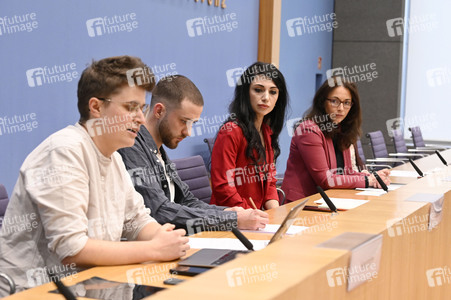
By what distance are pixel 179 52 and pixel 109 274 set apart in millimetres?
3848

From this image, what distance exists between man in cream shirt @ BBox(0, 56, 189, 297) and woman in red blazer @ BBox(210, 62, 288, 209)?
133cm

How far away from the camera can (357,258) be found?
149 centimetres

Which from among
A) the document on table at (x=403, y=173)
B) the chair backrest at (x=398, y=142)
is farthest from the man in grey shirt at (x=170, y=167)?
the chair backrest at (x=398, y=142)

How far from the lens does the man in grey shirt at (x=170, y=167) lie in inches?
99.0

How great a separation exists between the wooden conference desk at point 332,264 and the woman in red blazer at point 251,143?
51 centimetres

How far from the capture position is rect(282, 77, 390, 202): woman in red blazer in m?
3.85

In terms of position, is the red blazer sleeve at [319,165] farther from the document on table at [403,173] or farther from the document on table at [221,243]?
the document on table at [221,243]

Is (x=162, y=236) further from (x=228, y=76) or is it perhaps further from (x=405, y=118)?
(x=405, y=118)

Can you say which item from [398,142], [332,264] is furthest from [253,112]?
[398,142]

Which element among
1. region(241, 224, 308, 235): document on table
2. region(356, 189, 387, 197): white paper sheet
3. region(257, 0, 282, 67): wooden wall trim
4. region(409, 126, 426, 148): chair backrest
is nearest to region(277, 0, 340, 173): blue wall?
region(257, 0, 282, 67): wooden wall trim

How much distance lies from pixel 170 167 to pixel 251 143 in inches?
30.5

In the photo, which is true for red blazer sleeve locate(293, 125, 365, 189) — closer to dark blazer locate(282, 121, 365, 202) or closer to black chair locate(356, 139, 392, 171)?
dark blazer locate(282, 121, 365, 202)

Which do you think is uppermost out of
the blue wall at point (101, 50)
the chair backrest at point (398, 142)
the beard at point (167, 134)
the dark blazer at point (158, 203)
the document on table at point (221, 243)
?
the blue wall at point (101, 50)

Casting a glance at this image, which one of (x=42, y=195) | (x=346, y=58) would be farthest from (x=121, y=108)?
(x=346, y=58)
